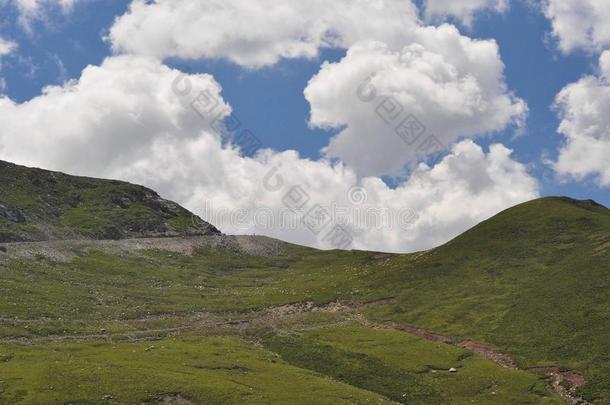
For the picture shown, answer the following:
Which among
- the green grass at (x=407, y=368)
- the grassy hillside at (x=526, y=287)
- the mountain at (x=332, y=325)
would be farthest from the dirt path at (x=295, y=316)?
the green grass at (x=407, y=368)

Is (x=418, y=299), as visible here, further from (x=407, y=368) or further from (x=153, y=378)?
(x=153, y=378)

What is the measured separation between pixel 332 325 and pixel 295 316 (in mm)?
10923

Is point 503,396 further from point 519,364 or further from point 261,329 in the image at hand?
point 261,329

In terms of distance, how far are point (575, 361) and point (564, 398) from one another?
9665mm

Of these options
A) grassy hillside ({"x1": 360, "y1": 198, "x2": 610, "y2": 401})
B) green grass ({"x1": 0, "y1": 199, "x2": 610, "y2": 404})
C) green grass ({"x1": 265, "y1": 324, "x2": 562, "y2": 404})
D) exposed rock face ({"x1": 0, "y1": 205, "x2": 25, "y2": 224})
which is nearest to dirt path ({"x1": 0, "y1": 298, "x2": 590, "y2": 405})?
green grass ({"x1": 0, "y1": 199, "x2": 610, "y2": 404})

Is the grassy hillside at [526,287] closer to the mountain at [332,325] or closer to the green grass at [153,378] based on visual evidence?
the mountain at [332,325]

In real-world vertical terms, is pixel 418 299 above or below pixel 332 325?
above

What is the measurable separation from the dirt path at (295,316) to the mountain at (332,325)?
361 mm

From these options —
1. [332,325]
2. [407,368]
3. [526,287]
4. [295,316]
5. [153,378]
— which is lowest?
[407,368]

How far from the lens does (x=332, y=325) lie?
102 meters

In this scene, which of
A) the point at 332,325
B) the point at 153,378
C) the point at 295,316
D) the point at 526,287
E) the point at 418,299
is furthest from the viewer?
the point at 418,299

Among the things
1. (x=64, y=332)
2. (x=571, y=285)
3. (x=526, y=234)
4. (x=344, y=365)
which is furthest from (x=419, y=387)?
(x=526, y=234)

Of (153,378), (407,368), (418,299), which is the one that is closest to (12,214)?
(418,299)

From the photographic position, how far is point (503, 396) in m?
67.2
